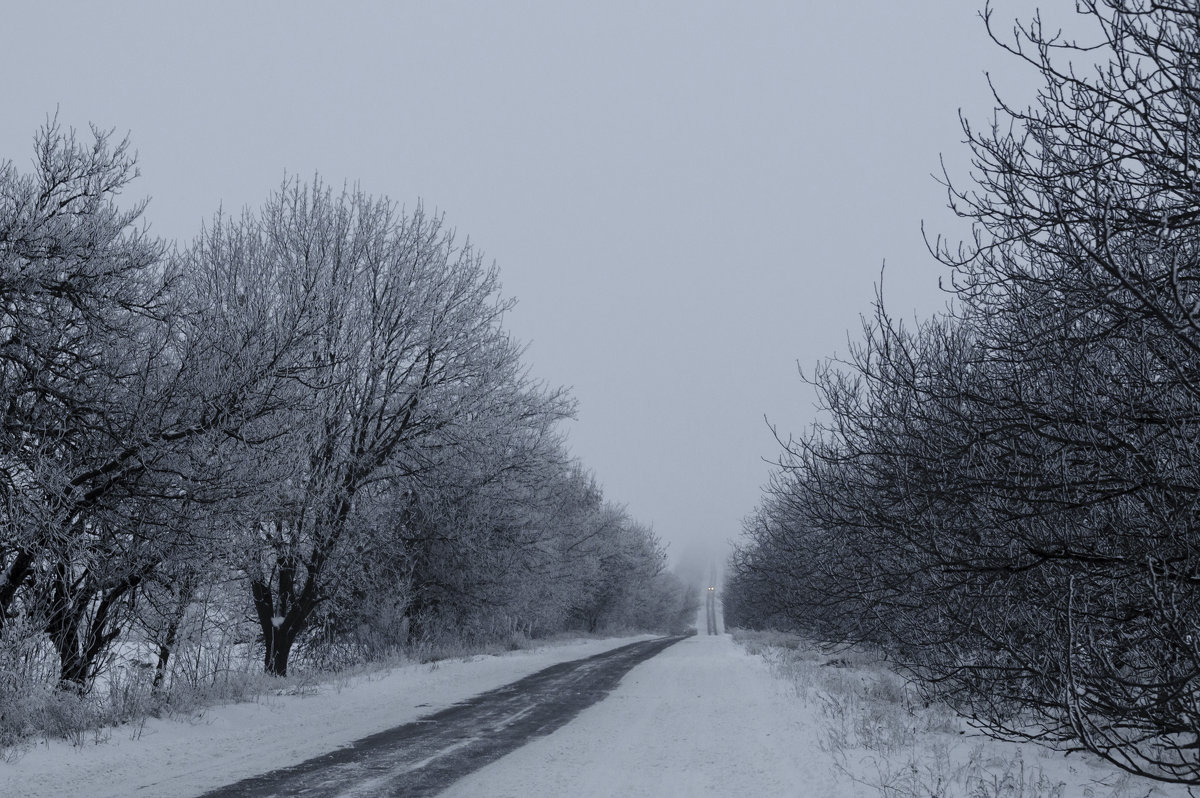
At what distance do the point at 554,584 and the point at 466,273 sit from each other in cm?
1601

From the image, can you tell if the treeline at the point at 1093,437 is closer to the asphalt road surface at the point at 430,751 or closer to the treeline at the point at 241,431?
the asphalt road surface at the point at 430,751

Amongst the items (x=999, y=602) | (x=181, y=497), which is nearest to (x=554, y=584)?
(x=181, y=497)

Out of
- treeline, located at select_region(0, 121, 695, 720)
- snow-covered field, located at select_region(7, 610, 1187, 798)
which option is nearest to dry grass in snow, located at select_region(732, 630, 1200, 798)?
snow-covered field, located at select_region(7, 610, 1187, 798)

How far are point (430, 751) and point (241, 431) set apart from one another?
4308mm

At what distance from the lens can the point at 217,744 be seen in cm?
795

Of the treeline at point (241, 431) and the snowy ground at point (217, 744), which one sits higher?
the treeline at point (241, 431)

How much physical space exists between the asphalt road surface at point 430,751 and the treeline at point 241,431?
3078 mm

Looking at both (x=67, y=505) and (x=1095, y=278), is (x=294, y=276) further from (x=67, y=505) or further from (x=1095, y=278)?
(x=1095, y=278)

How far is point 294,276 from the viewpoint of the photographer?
12.7 m

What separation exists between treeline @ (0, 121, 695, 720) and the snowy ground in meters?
1.14

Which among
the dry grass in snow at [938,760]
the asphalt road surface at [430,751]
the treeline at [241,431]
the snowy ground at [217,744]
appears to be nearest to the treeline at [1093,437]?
the dry grass in snow at [938,760]

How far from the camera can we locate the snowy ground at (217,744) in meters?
6.12

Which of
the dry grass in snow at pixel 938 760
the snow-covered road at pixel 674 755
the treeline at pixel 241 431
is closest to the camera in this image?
the dry grass in snow at pixel 938 760

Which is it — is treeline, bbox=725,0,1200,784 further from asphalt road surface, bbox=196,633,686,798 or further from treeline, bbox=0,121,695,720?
treeline, bbox=0,121,695,720
